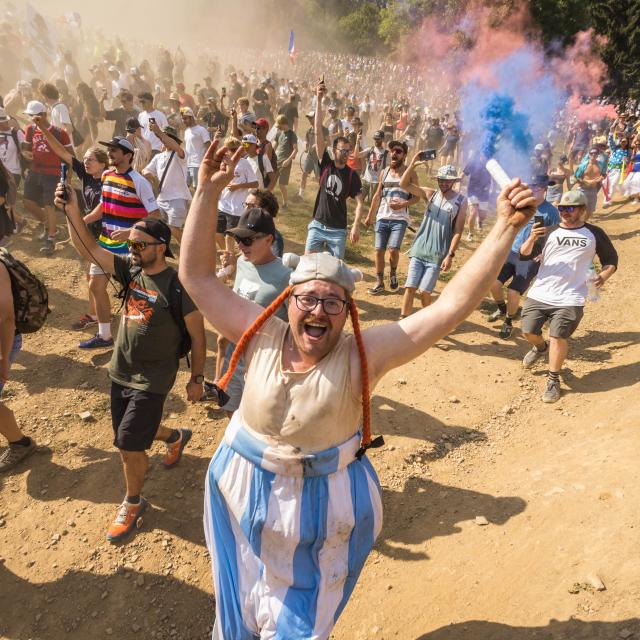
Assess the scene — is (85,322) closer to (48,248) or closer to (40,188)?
→ (48,248)

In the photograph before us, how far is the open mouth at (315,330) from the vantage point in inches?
84.5

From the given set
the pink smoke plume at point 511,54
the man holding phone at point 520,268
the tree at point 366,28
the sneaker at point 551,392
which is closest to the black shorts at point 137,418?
the sneaker at point 551,392

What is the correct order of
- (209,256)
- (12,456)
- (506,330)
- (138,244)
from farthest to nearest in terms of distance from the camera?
(506,330)
(12,456)
(138,244)
(209,256)

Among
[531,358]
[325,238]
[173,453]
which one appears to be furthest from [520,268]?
[173,453]

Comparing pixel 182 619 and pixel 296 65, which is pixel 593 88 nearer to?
pixel 296 65

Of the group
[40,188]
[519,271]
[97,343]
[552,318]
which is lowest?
[97,343]

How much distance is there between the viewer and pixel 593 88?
28.9 m

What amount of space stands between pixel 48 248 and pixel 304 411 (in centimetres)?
765

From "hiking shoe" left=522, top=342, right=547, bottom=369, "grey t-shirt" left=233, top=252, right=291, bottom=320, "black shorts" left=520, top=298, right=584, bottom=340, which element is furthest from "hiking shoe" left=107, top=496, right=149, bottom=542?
"hiking shoe" left=522, top=342, right=547, bottom=369

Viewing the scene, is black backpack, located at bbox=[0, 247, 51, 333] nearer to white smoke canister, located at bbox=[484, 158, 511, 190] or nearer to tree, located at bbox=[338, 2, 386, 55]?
white smoke canister, located at bbox=[484, 158, 511, 190]

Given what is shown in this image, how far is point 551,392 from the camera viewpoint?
5.54 meters

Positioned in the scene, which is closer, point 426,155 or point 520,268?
point 426,155

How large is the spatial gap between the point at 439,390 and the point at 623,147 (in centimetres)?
999

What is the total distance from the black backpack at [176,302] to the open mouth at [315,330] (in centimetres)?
163
